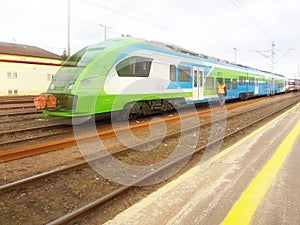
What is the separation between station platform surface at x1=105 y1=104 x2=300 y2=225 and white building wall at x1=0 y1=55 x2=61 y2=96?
973 inches

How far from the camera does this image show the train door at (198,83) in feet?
49.5

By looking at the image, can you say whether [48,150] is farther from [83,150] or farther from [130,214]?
[130,214]

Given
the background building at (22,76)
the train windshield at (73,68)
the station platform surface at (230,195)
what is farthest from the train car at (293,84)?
the station platform surface at (230,195)

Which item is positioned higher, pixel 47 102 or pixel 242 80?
pixel 242 80

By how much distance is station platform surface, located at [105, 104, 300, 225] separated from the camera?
3641mm

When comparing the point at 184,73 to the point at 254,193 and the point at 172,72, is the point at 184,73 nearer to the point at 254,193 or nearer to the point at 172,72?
the point at 172,72

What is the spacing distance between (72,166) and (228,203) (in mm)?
2865

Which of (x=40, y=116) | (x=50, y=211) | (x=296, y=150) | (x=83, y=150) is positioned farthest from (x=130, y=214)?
(x=40, y=116)

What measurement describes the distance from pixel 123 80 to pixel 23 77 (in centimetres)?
2450

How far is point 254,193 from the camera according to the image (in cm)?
440

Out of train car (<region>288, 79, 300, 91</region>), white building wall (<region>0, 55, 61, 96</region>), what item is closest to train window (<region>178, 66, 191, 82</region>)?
white building wall (<region>0, 55, 61, 96</region>)

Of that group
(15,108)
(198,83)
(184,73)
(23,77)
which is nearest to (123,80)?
(184,73)

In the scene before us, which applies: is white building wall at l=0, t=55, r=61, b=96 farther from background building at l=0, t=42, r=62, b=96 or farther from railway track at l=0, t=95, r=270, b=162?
railway track at l=0, t=95, r=270, b=162

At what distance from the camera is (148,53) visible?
431 inches
